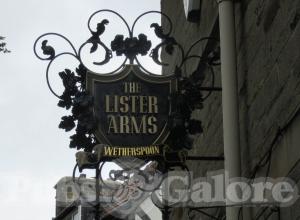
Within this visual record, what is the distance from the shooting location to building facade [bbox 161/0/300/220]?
17.4 ft

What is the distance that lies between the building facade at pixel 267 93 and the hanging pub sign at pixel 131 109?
25.3 inches

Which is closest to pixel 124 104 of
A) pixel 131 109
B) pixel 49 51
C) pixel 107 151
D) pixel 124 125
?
pixel 131 109

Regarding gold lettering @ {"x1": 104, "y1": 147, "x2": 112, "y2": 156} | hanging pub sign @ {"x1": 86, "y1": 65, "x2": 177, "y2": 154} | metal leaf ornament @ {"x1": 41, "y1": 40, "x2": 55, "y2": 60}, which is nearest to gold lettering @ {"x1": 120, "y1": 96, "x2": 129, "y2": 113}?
hanging pub sign @ {"x1": 86, "y1": 65, "x2": 177, "y2": 154}

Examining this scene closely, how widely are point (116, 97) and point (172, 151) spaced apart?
597 mm

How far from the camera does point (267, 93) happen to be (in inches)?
231

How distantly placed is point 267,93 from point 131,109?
1.03 metres

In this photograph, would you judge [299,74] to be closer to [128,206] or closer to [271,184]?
[271,184]

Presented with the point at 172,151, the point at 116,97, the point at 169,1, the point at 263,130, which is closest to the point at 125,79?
the point at 116,97

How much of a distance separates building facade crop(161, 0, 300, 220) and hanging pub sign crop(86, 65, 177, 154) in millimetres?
643

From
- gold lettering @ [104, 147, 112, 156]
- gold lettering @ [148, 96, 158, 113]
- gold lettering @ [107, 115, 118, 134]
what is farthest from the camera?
gold lettering @ [148, 96, 158, 113]

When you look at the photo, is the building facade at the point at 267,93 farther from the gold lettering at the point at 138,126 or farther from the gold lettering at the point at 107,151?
the gold lettering at the point at 107,151

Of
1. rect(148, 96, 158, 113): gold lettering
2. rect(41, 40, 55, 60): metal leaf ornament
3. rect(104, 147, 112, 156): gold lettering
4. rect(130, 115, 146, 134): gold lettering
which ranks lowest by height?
rect(104, 147, 112, 156): gold lettering

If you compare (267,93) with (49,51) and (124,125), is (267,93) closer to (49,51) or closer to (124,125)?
(124,125)

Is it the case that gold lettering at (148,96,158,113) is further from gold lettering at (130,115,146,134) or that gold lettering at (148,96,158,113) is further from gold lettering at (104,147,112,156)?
gold lettering at (104,147,112,156)
